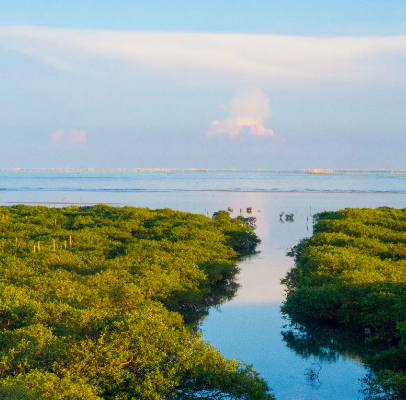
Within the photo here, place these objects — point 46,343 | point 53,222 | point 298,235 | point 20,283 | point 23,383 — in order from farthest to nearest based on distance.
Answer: point 298,235, point 53,222, point 20,283, point 46,343, point 23,383

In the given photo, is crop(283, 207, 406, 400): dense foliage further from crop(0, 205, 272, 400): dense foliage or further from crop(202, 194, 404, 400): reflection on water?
crop(0, 205, 272, 400): dense foliage

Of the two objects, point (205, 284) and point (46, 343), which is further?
point (205, 284)

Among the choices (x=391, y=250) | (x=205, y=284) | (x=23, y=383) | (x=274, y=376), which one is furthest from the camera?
(x=391, y=250)

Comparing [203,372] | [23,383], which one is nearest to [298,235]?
[203,372]

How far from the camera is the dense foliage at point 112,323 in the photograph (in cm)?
1175

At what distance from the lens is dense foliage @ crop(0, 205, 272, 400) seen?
11750mm

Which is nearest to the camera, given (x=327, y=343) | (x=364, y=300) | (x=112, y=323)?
(x=112, y=323)

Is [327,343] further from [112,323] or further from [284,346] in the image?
[112,323]

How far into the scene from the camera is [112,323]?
13.2 m

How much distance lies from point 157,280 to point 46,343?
823 cm

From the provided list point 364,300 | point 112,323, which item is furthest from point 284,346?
point 112,323

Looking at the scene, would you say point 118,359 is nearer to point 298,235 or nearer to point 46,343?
Answer: point 46,343

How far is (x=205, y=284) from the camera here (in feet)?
81.5

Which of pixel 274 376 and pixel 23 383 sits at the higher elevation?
pixel 23 383
